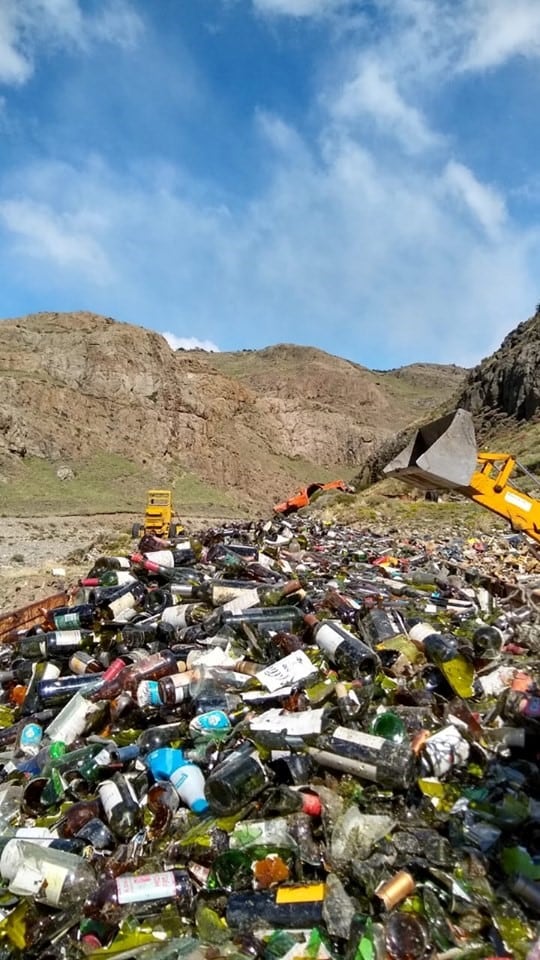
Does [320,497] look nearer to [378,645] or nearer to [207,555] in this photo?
[207,555]

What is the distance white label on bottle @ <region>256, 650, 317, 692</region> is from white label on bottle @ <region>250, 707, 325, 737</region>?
0.41m

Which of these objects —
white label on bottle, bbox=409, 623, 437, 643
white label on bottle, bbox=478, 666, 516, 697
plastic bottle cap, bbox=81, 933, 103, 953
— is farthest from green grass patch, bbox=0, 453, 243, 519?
plastic bottle cap, bbox=81, 933, 103, 953

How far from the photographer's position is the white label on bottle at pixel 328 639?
4.02 m

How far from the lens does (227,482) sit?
184 feet

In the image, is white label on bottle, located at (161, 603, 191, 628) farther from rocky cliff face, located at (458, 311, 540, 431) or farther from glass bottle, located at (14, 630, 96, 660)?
rocky cliff face, located at (458, 311, 540, 431)

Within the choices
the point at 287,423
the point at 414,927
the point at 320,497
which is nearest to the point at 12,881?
the point at 414,927

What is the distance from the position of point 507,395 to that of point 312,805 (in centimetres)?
3691

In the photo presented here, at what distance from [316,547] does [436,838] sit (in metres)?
7.94

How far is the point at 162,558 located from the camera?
7070 mm

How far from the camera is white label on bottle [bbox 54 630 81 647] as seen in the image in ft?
15.5

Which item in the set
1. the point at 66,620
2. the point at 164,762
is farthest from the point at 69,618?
the point at 164,762

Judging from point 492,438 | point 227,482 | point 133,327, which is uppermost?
point 133,327

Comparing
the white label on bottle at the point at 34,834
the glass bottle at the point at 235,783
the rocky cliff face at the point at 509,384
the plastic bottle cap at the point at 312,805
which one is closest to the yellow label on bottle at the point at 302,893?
the plastic bottle cap at the point at 312,805

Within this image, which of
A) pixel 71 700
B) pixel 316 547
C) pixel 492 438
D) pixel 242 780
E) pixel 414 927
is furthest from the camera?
pixel 492 438
